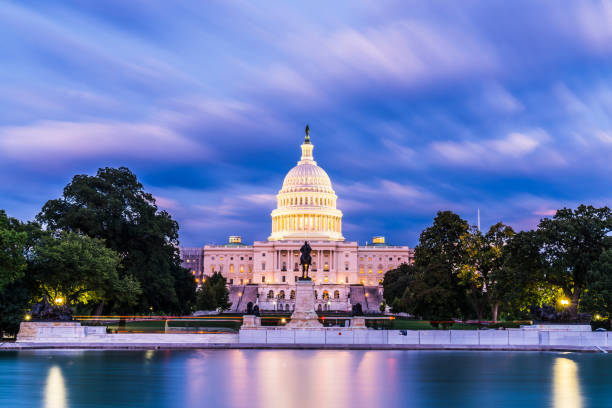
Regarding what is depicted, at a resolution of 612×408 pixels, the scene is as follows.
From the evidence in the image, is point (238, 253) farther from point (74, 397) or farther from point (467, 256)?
point (74, 397)

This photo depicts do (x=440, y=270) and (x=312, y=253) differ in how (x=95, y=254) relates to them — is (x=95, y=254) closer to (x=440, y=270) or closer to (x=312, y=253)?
(x=440, y=270)

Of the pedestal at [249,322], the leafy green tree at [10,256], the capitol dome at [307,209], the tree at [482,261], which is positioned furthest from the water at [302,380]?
the capitol dome at [307,209]

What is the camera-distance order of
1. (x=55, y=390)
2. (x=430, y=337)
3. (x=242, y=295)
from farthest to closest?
(x=242, y=295) → (x=430, y=337) → (x=55, y=390)

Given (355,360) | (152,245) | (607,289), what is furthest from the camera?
(152,245)

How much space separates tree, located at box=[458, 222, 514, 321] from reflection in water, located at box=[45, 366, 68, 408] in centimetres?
3559

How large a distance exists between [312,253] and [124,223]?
117m

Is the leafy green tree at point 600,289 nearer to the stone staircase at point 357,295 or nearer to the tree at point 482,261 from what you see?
the tree at point 482,261

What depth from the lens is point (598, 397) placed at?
914 inches

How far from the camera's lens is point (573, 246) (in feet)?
163

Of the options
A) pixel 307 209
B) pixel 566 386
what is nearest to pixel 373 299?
pixel 307 209

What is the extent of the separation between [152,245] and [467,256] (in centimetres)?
2554

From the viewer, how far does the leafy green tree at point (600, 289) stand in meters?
44.7

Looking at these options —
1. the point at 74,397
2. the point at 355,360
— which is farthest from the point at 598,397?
the point at 74,397

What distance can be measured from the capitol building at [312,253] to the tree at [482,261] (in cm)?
10694
